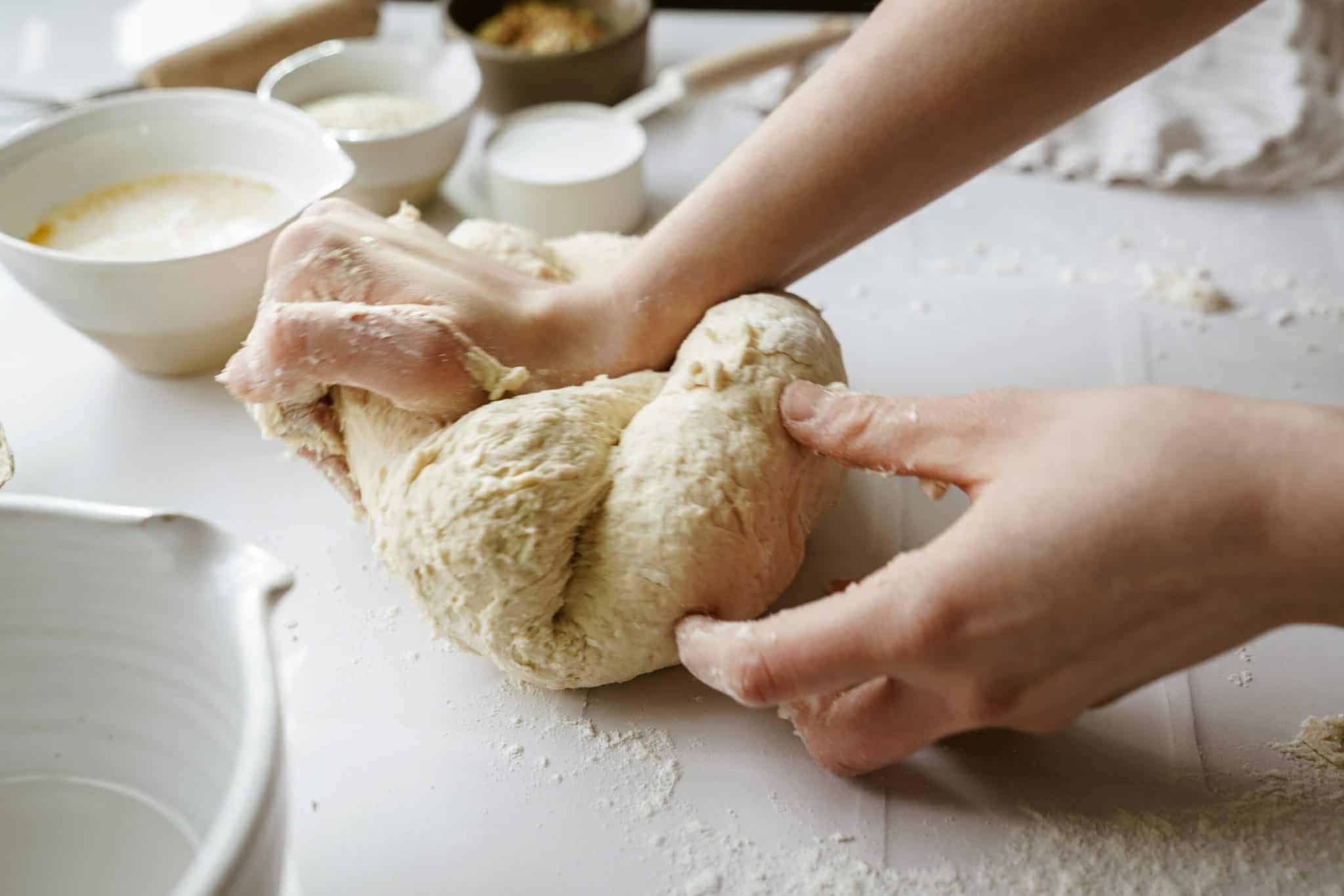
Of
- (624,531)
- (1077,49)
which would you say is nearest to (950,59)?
(1077,49)

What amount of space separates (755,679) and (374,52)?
1.42 m

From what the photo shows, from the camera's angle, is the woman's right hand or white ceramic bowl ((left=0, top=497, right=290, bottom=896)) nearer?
white ceramic bowl ((left=0, top=497, right=290, bottom=896))

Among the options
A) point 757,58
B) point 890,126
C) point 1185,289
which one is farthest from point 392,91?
point 1185,289

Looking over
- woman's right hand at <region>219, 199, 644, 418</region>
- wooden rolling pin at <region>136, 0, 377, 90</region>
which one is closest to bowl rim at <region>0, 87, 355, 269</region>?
woman's right hand at <region>219, 199, 644, 418</region>

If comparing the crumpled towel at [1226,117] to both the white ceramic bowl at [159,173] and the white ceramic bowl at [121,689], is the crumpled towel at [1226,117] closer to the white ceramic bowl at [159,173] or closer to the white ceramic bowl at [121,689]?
the white ceramic bowl at [159,173]

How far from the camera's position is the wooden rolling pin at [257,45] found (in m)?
1.81

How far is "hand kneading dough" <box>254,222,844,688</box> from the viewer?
1.02 metres

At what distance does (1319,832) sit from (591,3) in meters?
1.82

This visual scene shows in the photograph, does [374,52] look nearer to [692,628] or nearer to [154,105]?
[154,105]

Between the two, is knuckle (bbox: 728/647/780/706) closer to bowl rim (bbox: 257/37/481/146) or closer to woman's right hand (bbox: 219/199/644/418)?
woman's right hand (bbox: 219/199/644/418)

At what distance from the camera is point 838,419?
1059 millimetres

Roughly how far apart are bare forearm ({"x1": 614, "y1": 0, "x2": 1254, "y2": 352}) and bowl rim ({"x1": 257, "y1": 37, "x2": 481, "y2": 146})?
24.2 inches

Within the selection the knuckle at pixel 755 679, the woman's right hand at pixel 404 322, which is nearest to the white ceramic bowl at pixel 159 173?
the woman's right hand at pixel 404 322

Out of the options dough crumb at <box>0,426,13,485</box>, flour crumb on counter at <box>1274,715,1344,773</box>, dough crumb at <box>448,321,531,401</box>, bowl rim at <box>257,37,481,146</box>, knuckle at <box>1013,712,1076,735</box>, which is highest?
bowl rim at <box>257,37,481,146</box>
